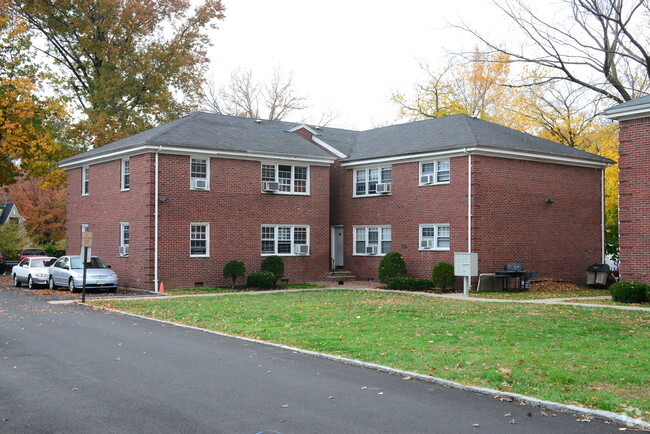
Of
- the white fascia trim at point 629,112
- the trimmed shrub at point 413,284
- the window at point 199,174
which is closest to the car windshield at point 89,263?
the window at point 199,174

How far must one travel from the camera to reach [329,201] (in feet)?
109

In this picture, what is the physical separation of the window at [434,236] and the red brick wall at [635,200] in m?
7.55

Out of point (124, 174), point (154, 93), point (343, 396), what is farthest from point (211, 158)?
point (343, 396)

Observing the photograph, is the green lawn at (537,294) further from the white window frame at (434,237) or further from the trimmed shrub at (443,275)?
the white window frame at (434,237)

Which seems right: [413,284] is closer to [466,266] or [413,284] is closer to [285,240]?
[466,266]

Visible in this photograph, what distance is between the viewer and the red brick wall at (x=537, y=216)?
2705 centimetres

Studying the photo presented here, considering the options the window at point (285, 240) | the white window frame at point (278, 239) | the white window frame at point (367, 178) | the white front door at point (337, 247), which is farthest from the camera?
the white front door at point (337, 247)

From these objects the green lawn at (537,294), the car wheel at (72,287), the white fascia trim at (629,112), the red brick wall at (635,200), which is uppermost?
the white fascia trim at (629,112)

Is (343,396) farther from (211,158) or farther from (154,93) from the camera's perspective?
(154,93)

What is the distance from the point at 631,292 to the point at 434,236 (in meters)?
9.33

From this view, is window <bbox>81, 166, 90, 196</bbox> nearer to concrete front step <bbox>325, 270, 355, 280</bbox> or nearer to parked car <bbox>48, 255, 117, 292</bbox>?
parked car <bbox>48, 255, 117, 292</bbox>

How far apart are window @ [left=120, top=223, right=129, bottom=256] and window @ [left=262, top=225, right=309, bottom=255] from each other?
5.82m

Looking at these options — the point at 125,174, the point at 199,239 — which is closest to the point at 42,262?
the point at 125,174

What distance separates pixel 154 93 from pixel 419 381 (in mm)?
37704
